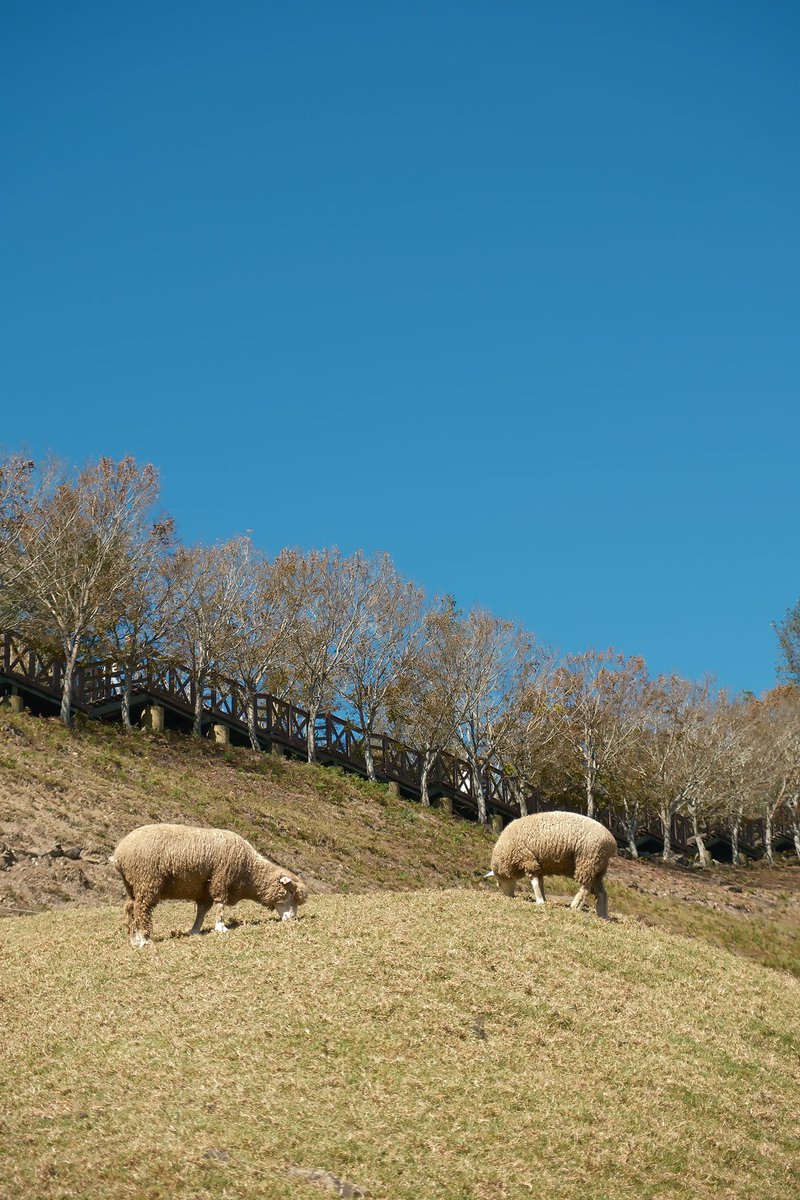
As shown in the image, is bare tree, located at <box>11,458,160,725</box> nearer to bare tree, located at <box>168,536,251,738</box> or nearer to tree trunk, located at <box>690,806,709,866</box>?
bare tree, located at <box>168,536,251,738</box>

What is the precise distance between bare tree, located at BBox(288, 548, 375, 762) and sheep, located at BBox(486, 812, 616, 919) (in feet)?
105

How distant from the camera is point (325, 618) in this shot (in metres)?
54.4

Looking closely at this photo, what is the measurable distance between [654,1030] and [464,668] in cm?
3784

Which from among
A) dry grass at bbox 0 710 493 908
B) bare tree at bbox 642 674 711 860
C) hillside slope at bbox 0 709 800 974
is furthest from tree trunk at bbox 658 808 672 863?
dry grass at bbox 0 710 493 908

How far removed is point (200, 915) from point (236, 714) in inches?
1242

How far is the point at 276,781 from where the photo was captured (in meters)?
44.7

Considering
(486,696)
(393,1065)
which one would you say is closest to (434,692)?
(486,696)

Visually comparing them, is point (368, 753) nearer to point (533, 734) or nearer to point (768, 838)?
point (533, 734)

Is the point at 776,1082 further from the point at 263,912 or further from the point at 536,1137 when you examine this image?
the point at 263,912

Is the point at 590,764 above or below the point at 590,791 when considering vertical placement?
above

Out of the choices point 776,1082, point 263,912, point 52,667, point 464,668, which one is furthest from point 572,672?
point 776,1082

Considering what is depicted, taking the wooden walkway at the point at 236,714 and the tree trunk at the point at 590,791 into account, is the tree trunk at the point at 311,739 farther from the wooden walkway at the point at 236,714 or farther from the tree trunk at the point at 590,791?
the tree trunk at the point at 590,791

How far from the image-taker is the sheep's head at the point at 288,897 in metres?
19.3

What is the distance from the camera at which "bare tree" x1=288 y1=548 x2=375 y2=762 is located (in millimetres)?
53875
